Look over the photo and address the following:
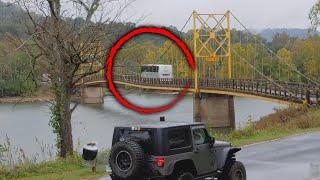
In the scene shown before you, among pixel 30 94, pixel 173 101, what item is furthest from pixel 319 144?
pixel 173 101

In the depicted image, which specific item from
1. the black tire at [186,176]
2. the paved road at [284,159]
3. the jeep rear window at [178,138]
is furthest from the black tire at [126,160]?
the paved road at [284,159]

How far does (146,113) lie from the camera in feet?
13.9

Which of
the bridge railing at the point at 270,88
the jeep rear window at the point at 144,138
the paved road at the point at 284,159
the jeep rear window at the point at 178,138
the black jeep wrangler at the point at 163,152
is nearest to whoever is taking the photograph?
the black jeep wrangler at the point at 163,152

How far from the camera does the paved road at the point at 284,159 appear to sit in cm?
1356

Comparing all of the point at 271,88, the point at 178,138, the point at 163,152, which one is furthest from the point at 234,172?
the point at 271,88

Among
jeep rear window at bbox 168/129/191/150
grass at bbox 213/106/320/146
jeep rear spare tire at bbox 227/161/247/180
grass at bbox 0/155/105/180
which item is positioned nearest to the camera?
jeep rear window at bbox 168/129/191/150

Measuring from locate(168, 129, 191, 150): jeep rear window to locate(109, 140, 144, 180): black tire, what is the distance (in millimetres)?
723

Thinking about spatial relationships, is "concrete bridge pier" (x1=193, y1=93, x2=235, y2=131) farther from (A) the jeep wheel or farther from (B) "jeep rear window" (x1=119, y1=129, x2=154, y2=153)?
(B) "jeep rear window" (x1=119, y1=129, x2=154, y2=153)

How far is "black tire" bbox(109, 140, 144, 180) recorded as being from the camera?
31.3 ft

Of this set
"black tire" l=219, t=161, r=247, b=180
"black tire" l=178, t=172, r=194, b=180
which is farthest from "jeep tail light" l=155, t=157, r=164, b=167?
"black tire" l=219, t=161, r=247, b=180

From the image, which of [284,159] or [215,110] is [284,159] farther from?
[215,110]

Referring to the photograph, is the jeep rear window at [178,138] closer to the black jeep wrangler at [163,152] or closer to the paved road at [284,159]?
the black jeep wrangler at [163,152]

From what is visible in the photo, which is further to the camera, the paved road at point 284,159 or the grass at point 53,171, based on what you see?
the grass at point 53,171

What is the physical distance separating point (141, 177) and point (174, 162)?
0.73 meters
